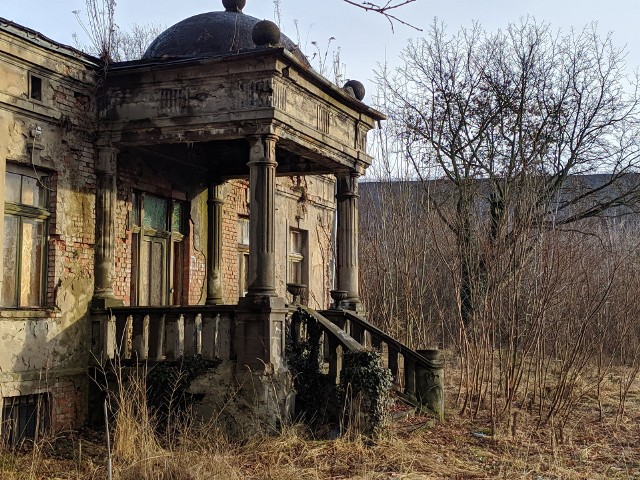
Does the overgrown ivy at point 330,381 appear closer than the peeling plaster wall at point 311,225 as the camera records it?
Yes

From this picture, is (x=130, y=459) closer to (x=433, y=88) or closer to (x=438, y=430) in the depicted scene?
(x=438, y=430)

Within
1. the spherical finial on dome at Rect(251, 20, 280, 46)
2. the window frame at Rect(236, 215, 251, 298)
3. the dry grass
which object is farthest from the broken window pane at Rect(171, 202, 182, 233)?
the dry grass

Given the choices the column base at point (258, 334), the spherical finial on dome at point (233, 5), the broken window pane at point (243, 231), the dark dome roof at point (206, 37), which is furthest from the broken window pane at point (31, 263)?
the spherical finial on dome at point (233, 5)

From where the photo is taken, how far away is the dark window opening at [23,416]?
30.5 feet

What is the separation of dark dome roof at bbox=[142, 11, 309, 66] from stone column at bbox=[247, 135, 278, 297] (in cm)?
241

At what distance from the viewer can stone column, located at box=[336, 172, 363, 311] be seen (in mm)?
13141

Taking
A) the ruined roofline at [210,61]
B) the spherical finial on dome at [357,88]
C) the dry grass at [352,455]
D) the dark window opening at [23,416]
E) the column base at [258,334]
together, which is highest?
the spherical finial on dome at [357,88]

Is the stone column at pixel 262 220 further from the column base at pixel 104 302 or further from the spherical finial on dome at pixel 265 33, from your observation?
the column base at pixel 104 302

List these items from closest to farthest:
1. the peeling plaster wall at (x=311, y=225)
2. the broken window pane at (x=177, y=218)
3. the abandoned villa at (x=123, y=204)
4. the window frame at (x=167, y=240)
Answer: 1. the abandoned villa at (x=123, y=204)
2. the window frame at (x=167, y=240)
3. the broken window pane at (x=177, y=218)
4. the peeling plaster wall at (x=311, y=225)

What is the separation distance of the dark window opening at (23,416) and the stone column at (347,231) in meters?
5.31

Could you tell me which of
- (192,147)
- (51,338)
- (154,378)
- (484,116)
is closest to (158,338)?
(154,378)

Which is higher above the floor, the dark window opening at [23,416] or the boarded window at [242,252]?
the boarded window at [242,252]

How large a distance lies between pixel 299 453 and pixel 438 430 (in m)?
2.41

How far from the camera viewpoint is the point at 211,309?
10.2 metres
